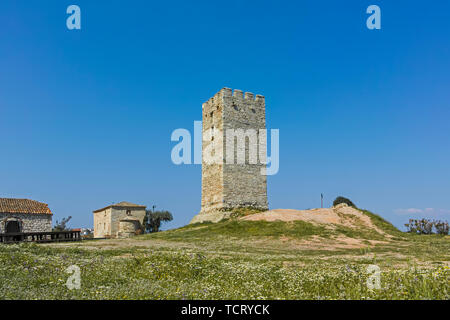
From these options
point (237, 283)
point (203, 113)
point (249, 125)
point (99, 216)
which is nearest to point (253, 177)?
point (249, 125)

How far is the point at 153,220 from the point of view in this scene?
6150cm

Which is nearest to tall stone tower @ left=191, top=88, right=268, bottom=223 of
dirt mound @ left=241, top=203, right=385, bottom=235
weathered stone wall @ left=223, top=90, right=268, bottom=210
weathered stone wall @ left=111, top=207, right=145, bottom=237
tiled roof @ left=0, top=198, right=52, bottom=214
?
weathered stone wall @ left=223, top=90, right=268, bottom=210

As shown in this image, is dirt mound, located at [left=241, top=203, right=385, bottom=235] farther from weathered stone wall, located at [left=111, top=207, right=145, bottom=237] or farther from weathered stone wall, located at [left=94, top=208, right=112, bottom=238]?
weathered stone wall, located at [left=94, top=208, right=112, bottom=238]

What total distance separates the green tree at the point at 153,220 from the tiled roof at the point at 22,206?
62.1 ft

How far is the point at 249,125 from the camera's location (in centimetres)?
3900

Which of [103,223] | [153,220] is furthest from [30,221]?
[153,220]

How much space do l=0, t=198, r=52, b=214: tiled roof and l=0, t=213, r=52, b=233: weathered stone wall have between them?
480 mm

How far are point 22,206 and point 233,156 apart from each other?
90.9 ft

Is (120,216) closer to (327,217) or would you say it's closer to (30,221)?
(30,221)

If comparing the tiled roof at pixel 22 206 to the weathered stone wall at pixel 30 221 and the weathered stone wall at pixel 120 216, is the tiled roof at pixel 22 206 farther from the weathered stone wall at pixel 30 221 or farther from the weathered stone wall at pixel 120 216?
the weathered stone wall at pixel 120 216

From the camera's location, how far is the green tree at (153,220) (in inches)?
2414

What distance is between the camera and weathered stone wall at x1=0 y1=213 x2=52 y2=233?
4109 cm

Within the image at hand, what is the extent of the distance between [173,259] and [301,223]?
2064 cm
